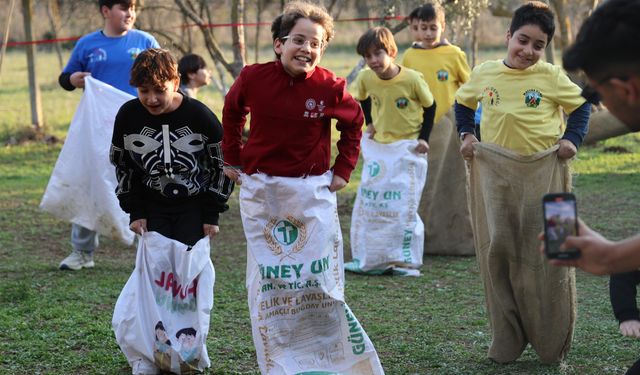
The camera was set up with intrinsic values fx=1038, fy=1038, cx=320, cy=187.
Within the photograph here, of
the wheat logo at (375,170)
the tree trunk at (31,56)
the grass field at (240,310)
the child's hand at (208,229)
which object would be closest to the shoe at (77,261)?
the grass field at (240,310)

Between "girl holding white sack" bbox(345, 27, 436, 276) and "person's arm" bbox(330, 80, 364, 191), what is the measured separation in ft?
9.24

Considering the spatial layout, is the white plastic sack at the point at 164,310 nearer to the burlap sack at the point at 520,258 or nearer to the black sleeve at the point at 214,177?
the black sleeve at the point at 214,177

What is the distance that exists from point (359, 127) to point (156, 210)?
106 centimetres

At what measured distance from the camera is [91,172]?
7.04 metres

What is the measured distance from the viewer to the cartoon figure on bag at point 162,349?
4871 mm

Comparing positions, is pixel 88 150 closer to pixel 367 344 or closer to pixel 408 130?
pixel 408 130

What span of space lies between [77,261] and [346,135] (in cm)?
347

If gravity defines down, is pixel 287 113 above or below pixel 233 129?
above

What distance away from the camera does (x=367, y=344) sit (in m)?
4.64

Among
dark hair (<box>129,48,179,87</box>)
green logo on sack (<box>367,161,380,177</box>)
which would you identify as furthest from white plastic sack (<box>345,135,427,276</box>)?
dark hair (<box>129,48,179,87</box>)

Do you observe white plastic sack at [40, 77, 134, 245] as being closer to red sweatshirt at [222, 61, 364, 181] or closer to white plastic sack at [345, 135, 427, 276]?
white plastic sack at [345, 135, 427, 276]

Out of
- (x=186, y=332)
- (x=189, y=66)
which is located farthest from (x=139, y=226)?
(x=189, y=66)

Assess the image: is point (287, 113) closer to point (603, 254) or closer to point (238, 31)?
point (603, 254)

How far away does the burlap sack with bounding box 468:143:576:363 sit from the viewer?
479 centimetres
